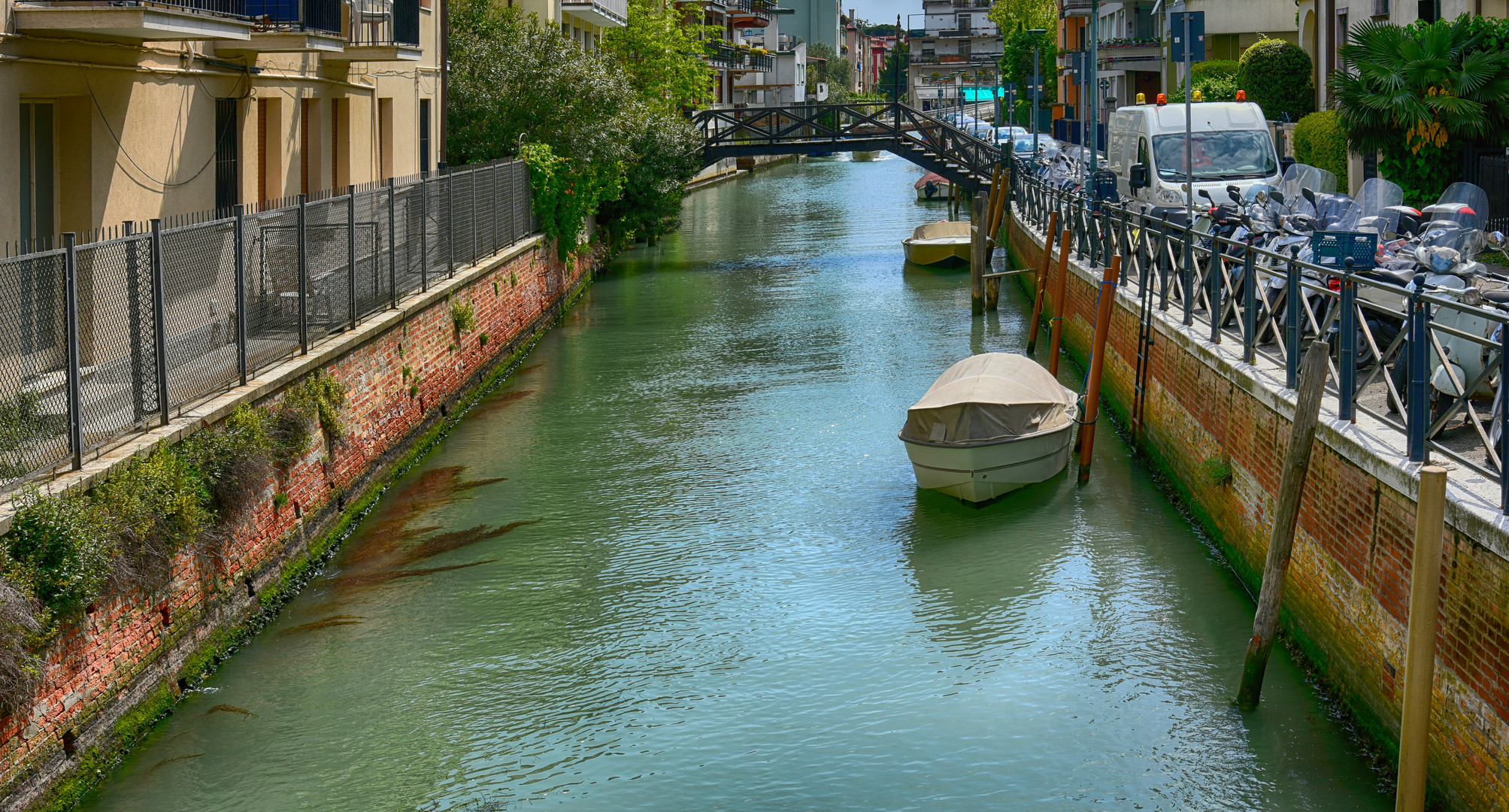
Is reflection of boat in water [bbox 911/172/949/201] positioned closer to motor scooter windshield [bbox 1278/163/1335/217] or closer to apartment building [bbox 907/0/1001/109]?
motor scooter windshield [bbox 1278/163/1335/217]

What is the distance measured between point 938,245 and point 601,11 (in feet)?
49.1

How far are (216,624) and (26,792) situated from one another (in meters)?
2.68

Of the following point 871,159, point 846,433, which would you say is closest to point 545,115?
point 846,433

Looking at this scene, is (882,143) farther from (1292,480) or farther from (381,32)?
(1292,480)

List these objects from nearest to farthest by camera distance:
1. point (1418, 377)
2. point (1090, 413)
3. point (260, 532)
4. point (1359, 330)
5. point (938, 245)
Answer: point (1418, 377) < point (1359, 330) < point (260, 532) < point (1090, 413) < point (938, 245)

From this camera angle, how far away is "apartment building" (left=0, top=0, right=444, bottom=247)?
12.9m

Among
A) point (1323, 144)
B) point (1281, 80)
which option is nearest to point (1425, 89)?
point (1323, 144)

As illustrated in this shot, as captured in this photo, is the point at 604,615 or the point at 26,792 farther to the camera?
the point at 604,615

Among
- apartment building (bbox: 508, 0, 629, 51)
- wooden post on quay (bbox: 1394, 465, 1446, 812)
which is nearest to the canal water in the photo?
wooden post on quay (bbox: 1394, 465, 1446, 812)

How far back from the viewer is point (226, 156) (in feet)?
57.1

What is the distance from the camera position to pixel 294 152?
19.5 metres

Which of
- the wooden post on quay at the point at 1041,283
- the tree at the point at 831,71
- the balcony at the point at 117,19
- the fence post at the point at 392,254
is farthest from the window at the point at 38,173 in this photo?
the tree at the point at 831,71

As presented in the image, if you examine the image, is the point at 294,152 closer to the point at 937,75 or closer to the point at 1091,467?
the point at 1091,467

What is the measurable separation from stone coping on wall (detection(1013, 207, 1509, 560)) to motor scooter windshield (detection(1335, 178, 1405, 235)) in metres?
1.50
